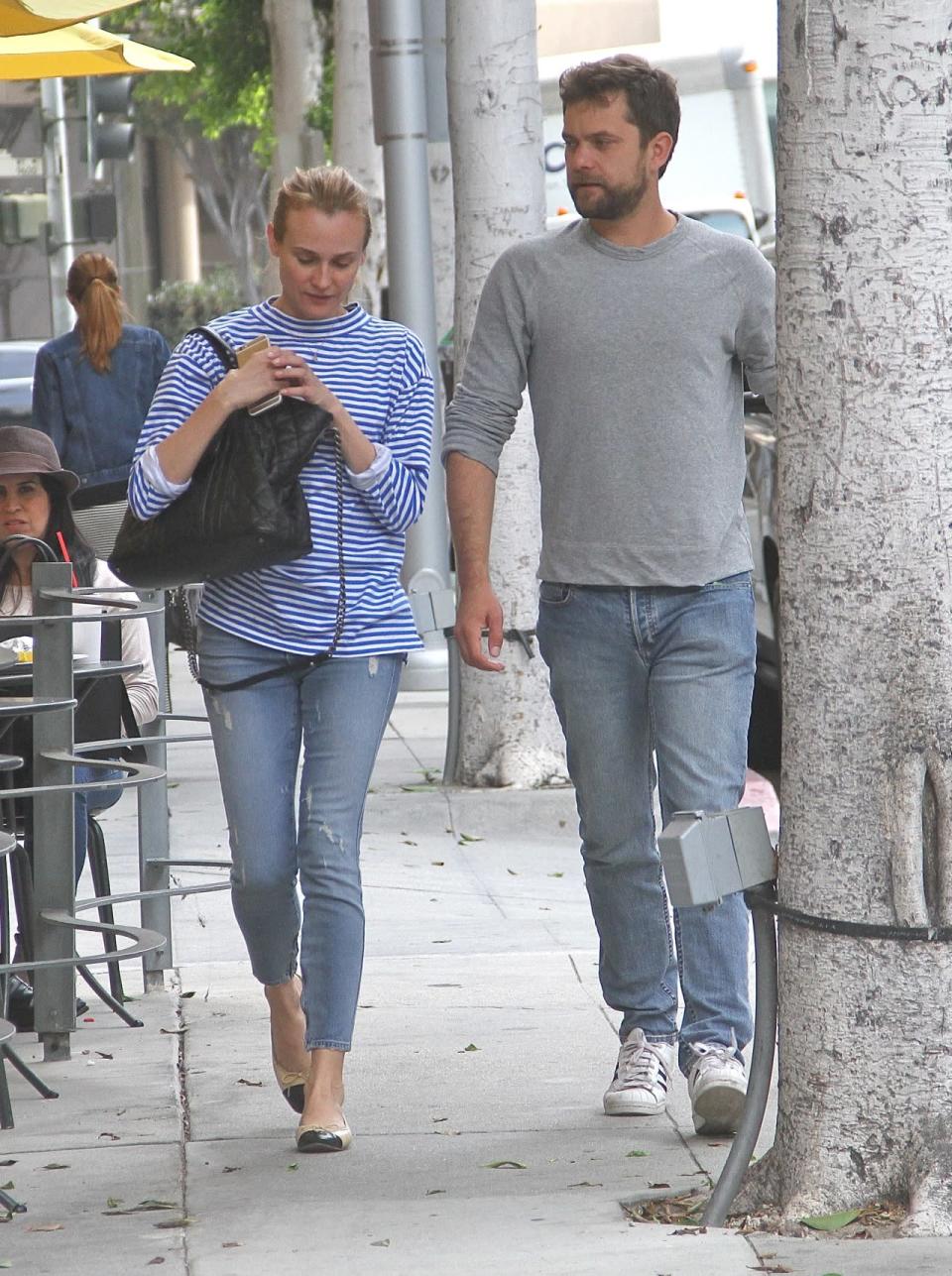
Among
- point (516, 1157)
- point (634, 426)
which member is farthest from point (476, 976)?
point (634, 426)

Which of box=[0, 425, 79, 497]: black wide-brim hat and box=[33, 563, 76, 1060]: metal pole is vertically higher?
box=[0, 425, 79, 497]: black wide-brim hat

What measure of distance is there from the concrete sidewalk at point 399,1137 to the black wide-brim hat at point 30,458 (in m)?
1.36

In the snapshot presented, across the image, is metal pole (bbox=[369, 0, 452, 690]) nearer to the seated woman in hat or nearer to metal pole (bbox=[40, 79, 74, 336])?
the seated woman in hat

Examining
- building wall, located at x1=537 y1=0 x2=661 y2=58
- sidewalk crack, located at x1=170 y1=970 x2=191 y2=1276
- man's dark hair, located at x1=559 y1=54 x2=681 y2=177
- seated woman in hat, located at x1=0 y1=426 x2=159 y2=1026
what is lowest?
sidewalk crack, located at x1=170 y1=970 x2=191 y2=1276

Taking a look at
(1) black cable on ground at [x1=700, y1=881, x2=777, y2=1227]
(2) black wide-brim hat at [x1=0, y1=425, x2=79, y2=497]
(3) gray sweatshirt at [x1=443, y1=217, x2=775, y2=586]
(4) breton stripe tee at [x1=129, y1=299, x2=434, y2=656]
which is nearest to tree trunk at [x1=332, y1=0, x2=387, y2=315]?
(2) black wide-brim hat at [x1=0, y1=425, x2=79, y2=497]

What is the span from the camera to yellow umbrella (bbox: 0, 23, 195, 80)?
8.71 metres

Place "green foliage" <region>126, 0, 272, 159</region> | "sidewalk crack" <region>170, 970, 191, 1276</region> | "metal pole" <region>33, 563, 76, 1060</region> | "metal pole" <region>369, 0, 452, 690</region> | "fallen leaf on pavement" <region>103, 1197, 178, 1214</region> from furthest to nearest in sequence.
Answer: "green foliage" <region>126, 0, 272, 159</region>, "metal pole" <region>369, 0, 452, 690</region>, "metal pole" <region>33, 563, 76, 1060</region>, "fallen leaf on pavement" <region>103, 1197, 178, 1214</region>, "sidewalk crack" <region>170, 970, 191, 1276</region>

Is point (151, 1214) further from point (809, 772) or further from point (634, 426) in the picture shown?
point (634, 426)

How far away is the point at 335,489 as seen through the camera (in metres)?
4.46

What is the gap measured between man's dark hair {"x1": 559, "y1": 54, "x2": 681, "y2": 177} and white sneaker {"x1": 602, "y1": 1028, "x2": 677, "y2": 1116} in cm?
176

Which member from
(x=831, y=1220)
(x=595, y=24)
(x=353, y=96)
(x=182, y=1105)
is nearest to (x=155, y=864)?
(x=182, y=1105)

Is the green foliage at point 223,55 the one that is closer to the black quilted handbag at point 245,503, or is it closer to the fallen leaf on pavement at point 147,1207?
the black quilted handbag at point 245,503

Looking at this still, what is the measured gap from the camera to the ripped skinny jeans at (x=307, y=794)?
4367 mm

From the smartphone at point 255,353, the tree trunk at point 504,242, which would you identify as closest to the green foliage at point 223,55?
the tree trunk at point 504,242
